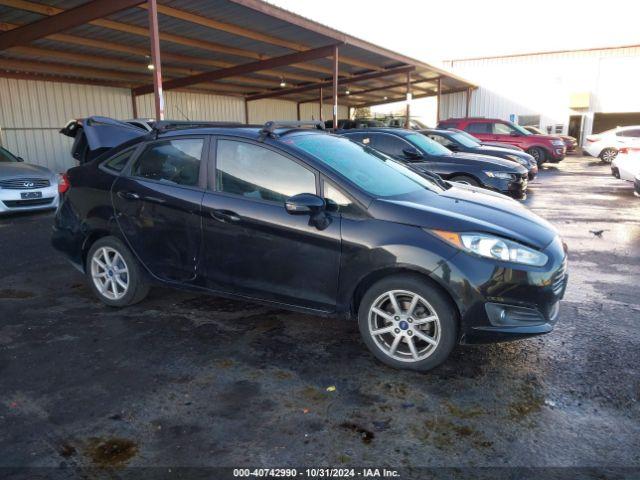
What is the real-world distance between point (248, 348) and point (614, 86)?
1245 inches

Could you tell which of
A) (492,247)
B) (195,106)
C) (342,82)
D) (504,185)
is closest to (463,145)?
(504,185)

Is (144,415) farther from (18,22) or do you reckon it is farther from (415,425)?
(18,22)

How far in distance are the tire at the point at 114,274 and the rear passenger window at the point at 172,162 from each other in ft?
2.29

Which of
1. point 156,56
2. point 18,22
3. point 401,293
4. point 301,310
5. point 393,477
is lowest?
point 393,477

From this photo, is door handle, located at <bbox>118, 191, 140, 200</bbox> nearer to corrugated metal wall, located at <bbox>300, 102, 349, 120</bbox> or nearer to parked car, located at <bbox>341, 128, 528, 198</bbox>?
parked car, located at <bbox>341, 128, 528, 198</bbox>

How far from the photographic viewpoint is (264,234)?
3.65m

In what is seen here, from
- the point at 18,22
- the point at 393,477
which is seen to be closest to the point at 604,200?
the point at 393,477

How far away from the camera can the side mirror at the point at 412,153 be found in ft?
27.7

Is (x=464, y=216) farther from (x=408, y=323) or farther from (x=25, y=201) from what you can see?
(x=25, y=201)

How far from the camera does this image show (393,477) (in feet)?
7.72

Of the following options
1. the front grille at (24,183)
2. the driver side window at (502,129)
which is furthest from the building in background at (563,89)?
the front grille at (24,183)

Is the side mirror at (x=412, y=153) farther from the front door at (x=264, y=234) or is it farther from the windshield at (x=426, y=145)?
the front door at (x=264, y=234)

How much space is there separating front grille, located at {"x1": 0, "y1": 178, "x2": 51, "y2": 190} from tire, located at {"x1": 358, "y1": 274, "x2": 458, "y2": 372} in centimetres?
771

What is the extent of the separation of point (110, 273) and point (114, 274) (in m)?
0.05
